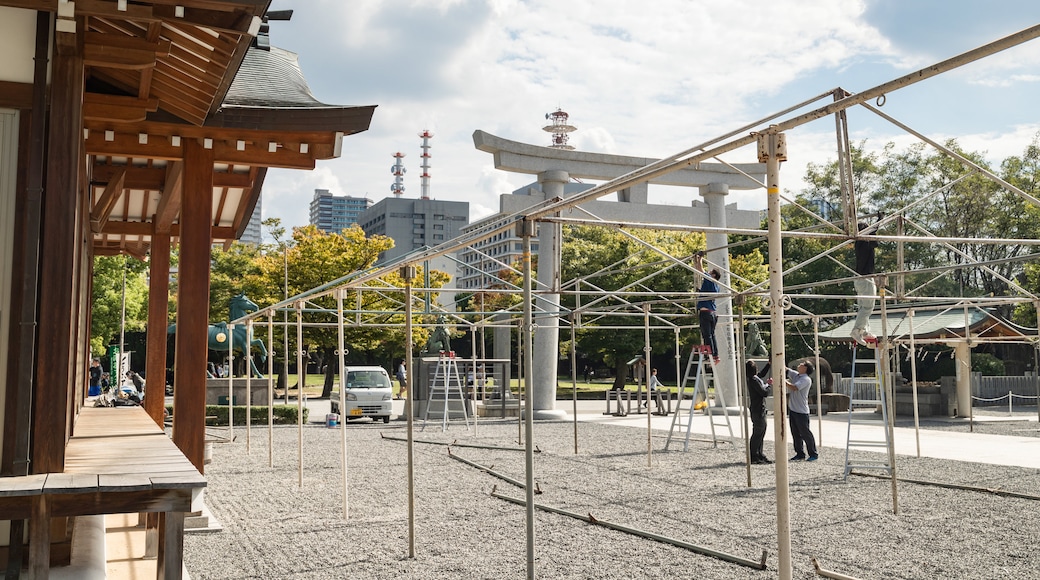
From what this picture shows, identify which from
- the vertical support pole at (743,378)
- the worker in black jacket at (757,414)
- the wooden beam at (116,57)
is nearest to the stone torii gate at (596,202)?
the worker in black jacket at (757,414)

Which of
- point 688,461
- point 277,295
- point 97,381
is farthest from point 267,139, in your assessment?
point 277,295

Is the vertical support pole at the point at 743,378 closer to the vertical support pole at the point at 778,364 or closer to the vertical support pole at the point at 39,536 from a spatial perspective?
the vertical support pole at the point at 778,364

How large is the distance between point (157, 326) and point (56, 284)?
6244 millimetres

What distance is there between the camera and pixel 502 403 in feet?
84.0

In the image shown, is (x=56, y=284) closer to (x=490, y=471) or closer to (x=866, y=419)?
(x=490, y=471)

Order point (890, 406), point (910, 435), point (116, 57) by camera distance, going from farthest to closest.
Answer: point (910, 435)
point (890, 406)
point (116, 57)

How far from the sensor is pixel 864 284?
1134 cm

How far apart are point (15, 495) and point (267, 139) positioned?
4.37 metres

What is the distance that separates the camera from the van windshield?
81.6ft

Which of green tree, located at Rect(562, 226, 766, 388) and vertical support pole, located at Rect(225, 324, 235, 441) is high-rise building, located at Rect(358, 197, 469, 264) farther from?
vertical support pole, located at Rect(225, 324, 235, 441)

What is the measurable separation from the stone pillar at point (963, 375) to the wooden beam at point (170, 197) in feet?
63.9

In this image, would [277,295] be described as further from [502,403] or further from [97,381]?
[502,403]

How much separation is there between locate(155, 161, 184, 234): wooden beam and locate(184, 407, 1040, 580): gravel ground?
3605 millimetres

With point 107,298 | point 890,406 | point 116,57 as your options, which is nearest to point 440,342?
point 107,298
